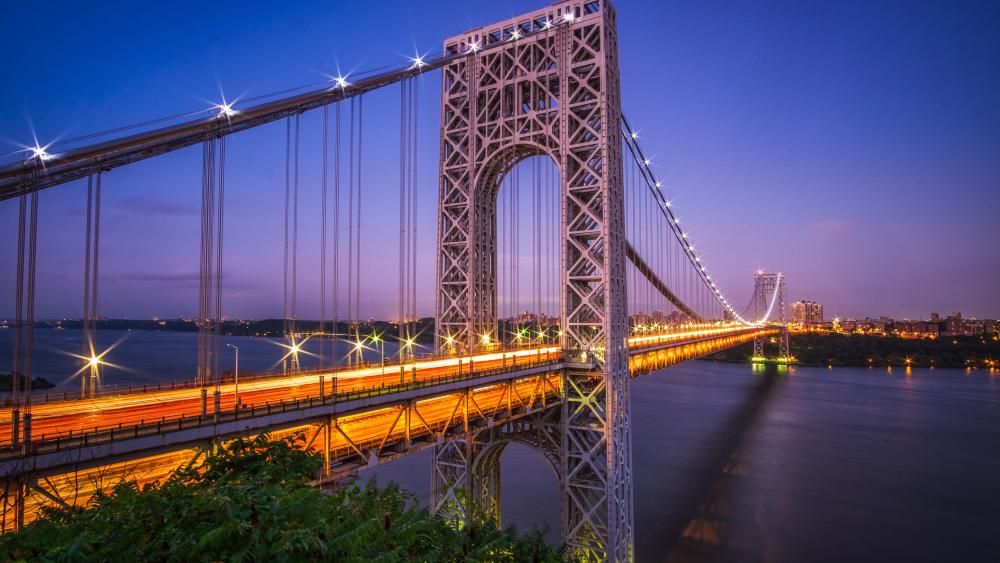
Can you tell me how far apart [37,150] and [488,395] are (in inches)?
641

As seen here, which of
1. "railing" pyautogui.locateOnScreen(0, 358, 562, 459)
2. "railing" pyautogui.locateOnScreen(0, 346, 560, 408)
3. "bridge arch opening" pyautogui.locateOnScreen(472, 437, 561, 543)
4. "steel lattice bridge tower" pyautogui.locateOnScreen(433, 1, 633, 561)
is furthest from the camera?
"bridge arch opening" pyautogui.locateOnScreen(472, 437, 561, 543)

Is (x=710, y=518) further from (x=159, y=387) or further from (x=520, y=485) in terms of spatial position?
(x=159, y=387)

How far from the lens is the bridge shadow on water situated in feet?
88.3

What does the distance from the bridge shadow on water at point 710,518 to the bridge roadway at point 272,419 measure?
40.2ft

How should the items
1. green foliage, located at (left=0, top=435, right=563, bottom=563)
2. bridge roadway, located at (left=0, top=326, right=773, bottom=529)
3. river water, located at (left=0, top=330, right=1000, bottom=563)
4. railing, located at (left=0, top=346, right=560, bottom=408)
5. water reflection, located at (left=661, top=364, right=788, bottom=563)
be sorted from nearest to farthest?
green foliage, located at (left=0, top=435, right=563, bottom=563) < bridge roadway, located at (left=0, top=326, right=773, bottom=529) < railing, located at (left=0, top=346, right=560, bottom=408) < water reflection, located at (left=661, top=364, right=788, bottom=563) < river water, located at (left=0, top=330, right=1000, bottom=563)

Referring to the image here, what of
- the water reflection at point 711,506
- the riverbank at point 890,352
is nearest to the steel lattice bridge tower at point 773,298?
the riverbank at point 890,352

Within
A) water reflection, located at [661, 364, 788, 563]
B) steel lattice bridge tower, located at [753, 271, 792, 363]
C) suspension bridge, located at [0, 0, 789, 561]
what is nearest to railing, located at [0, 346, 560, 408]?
suspension bridge, located at [0, 0, 789, 561]

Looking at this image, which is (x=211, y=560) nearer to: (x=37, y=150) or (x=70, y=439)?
(x=70, y=439)

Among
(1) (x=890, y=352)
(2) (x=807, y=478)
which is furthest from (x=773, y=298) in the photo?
(2) (x=807, y=478)

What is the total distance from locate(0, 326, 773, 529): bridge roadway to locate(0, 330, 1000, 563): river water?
399cm

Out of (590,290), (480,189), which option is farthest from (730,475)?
(480,189)

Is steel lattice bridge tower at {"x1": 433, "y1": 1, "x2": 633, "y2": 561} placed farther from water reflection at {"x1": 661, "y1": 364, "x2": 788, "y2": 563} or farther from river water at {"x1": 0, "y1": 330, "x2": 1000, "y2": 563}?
water reflection at {"x1": 661, "y1": 364, "x2": 788, "y2": 563}

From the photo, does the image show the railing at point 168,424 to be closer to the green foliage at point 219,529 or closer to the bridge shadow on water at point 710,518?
the green foliage at point 219,529

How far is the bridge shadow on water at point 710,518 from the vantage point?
26.9 m
